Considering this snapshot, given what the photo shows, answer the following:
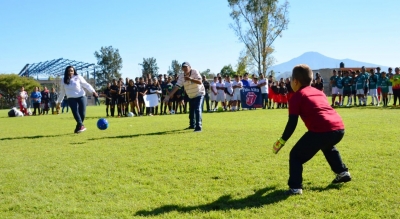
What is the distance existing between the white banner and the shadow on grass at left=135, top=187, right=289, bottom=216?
54.1 ft

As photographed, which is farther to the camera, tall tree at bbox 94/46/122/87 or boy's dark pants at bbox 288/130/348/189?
tall tree at bbox 94/46/122/87

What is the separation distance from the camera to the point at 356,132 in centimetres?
940

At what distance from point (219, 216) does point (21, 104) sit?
1070 inches

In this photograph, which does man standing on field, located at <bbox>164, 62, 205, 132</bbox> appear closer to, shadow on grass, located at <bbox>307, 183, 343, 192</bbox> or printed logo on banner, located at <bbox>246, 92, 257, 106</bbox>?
shadow on grass, located at <bbox>307, 183, 343, 192</bbox>

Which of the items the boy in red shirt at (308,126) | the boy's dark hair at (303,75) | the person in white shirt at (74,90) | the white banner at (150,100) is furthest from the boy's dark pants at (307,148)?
the white banner at (150,100)

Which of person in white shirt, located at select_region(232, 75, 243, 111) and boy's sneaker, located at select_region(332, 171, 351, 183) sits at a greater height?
person in white shirt, located at select_region(232, 75, 243, 111)

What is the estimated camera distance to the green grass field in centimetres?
415

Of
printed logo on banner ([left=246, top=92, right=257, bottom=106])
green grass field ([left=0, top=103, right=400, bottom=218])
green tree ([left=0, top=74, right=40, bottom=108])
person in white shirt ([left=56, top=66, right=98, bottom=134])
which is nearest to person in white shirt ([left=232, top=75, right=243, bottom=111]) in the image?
printed logo on banner ([left=246, top=92, right=257, bottom=106])

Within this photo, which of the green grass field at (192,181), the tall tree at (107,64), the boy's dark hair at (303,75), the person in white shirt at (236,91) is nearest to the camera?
the green grass field at (192,181)

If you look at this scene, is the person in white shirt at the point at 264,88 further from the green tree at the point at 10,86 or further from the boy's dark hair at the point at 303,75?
the green tree at the point at 10,86

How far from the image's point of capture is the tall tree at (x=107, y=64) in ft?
279

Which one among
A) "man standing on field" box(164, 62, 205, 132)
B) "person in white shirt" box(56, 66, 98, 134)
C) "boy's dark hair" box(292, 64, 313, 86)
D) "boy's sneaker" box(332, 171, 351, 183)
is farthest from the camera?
"person in white shirt" box(56, 66, 98, 134)

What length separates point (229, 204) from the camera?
4.31 meters

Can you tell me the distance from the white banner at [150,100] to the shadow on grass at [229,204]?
16.5 metres
